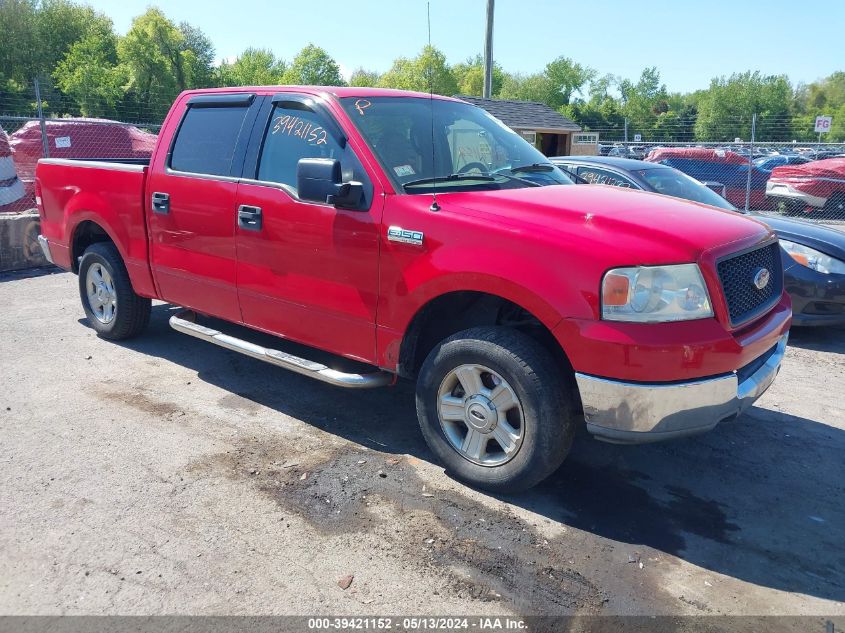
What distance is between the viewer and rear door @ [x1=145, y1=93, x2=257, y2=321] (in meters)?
4.64

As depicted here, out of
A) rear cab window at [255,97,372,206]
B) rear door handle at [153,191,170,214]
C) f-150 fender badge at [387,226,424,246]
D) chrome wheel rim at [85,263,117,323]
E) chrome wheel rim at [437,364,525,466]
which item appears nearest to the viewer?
chrome wheel rim at [437,364,525,466]

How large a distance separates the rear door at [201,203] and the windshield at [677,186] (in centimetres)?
411

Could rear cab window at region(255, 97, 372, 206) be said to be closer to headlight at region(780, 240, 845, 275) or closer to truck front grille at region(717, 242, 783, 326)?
truck front grille at region(717, 242, 783, 326)

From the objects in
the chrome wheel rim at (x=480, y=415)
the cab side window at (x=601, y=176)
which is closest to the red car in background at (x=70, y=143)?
the cab side window at (x=601, y=176)

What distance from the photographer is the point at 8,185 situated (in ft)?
35.1

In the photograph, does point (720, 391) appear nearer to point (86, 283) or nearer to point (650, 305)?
point (650, 305)

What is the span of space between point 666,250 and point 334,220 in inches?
72.6

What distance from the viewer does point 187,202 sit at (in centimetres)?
483

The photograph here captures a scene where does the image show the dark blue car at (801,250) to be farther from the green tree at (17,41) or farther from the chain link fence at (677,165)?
the green tree at (17,41)

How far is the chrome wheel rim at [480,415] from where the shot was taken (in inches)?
139

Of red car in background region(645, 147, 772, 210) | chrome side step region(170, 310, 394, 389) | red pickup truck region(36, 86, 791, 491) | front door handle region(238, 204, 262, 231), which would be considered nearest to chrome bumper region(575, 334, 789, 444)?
red pickup truck region(36, 86, 791, 491)

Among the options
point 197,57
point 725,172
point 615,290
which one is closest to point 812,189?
point 725,172

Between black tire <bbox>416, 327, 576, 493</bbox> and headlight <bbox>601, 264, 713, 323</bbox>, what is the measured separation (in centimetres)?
45

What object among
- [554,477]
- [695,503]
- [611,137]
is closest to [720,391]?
[695,503]
